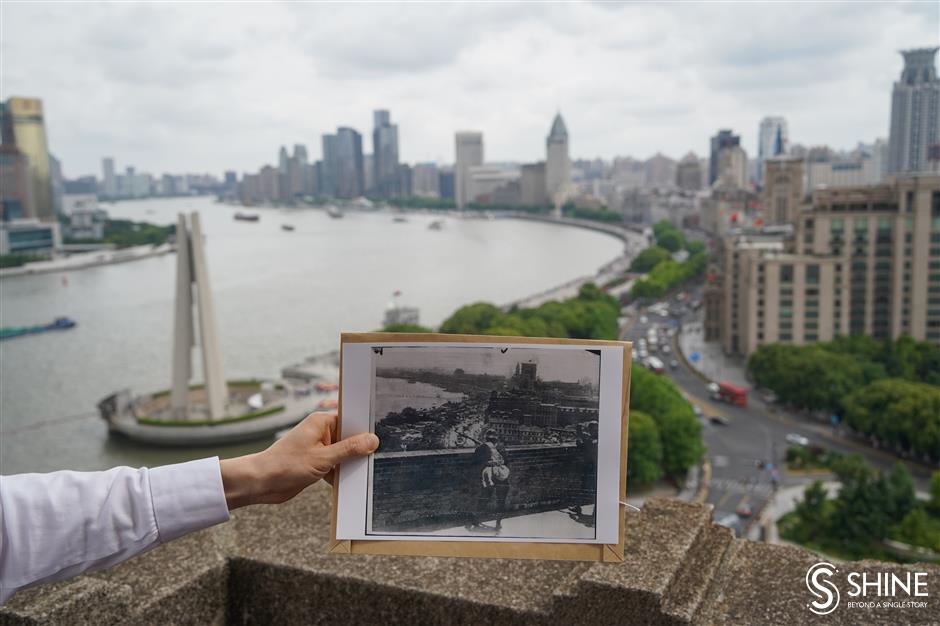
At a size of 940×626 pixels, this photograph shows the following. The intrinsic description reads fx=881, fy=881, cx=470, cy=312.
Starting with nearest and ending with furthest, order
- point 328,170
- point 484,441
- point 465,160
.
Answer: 1. point 484,441
2. point 328,170
3. point 465,160

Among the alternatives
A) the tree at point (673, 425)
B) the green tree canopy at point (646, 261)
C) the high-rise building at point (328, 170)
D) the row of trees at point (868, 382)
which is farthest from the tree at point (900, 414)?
the high-rise building at point (328, 170)

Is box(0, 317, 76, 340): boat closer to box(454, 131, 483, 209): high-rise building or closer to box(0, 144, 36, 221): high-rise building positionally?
box(0, 144, 36, 221): high-rise building

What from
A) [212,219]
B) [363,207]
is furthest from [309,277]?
[363,207]

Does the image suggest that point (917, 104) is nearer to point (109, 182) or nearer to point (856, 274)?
point (856, 274)

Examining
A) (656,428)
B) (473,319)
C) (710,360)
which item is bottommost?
(710,360)

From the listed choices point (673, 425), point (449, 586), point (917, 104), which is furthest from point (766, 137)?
point (449, 586)

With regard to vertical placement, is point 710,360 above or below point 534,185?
below

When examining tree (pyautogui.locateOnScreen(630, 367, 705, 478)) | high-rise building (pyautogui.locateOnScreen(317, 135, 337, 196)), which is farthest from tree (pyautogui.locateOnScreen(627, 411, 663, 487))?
high-rise building (pyautogui.locateOnScreen(317, 135, 337, 196))
